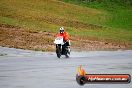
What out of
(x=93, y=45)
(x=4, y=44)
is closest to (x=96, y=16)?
(x=93, y=45)

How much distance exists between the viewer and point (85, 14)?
71.1m

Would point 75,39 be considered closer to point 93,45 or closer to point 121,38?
point 93,45

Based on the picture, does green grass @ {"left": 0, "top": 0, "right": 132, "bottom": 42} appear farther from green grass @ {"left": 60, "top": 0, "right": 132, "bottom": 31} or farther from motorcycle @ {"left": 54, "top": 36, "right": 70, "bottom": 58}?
motorcycle @ {"left": 54, "top": 36, "right": 70, "bottom": 58}

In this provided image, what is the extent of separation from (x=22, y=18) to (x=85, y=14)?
13.2 metres

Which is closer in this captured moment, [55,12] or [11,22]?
[11,22]

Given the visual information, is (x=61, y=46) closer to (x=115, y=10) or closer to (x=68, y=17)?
(x=68, y=17)

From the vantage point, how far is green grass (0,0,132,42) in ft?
185

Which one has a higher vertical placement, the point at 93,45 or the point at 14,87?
the point at 14,87

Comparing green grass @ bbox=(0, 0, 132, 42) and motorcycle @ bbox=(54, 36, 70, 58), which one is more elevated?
motorcycle @ bbox=(54, 36, 70, 58)

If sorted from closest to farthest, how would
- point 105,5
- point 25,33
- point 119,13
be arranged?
point 25,33, point 119,13, point 105,5

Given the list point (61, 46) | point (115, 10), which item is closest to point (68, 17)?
point (115, 10)

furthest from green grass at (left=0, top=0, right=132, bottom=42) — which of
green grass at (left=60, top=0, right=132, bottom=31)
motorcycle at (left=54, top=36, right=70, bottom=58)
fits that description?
motorcycle at (left=54, top=36, right=70, bottom=58)

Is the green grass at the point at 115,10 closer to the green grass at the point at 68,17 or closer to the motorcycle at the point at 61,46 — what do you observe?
the green grass at the point at 68,17

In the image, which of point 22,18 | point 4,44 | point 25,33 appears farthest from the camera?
point 22,18
